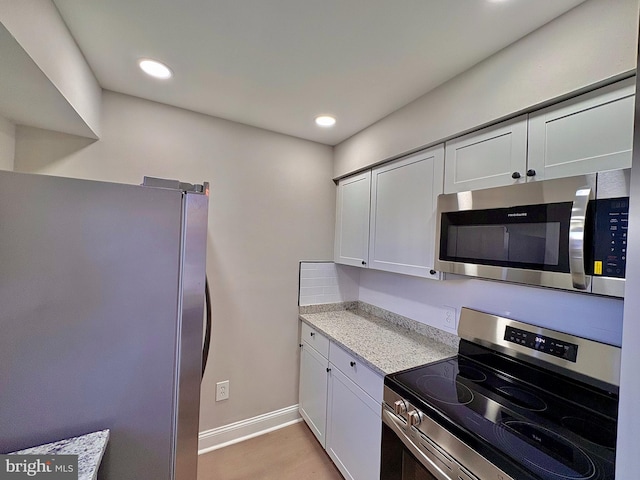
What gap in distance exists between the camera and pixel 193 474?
1032mm

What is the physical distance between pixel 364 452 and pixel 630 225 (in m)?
1.60

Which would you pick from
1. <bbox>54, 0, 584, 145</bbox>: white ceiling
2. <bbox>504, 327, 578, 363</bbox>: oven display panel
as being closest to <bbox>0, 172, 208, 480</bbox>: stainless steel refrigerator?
<bbox>54, 0, 584, 145</bbox>: white ceiling

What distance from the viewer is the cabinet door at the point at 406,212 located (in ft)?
5.15

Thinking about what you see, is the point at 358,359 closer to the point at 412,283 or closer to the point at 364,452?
the point at 364,452

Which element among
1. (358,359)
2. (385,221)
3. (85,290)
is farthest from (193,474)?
(385,221)

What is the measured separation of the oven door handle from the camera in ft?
3.31

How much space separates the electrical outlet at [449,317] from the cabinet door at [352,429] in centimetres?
71

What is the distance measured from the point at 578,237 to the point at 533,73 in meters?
0.68

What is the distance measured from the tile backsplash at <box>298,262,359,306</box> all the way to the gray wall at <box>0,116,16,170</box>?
1.86 m

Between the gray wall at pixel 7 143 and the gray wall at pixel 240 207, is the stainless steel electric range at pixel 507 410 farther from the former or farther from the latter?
the gray wall at pixel 7 143

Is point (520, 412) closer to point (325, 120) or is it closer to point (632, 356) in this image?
point (632, 356)

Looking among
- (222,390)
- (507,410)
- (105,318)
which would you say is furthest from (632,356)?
(222,390)

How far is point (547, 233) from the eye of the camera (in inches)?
40.8

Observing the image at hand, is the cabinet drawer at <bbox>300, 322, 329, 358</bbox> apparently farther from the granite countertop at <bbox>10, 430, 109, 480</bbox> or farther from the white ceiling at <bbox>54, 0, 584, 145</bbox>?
the white ceiling at <bbox>54, 0, 584, 145</bbox>
